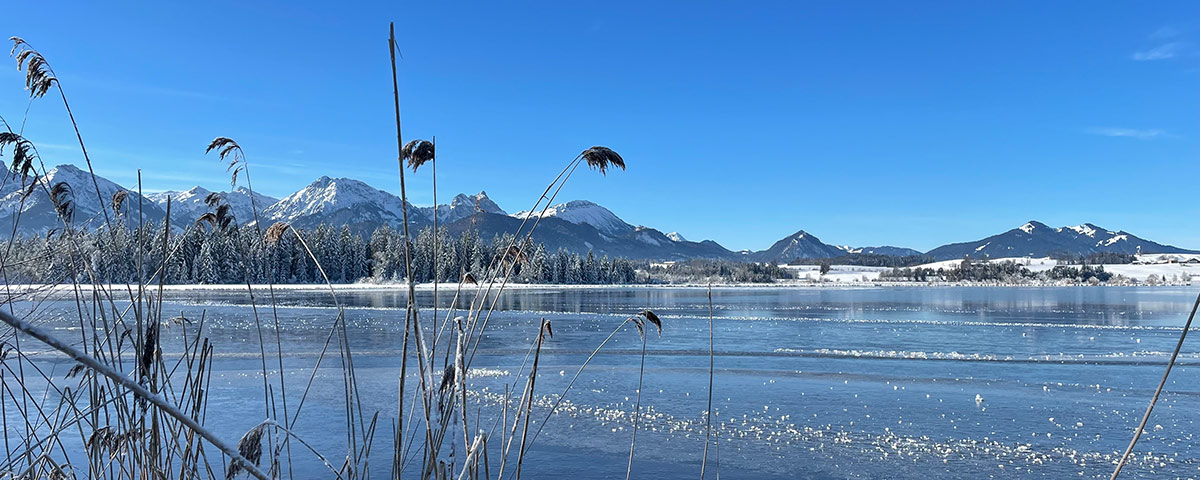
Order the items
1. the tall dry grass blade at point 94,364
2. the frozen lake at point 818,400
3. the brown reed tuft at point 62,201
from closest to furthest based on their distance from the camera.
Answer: the tall dry grass blade at point 94,364, the brown reed tuft at point 62,201, the frozen lake at point 818,400

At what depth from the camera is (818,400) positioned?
11555mm

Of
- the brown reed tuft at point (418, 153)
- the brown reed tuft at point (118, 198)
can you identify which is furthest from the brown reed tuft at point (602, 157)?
the brown reed tuft at point (118, 198)

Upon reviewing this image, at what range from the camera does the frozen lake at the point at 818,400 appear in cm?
783

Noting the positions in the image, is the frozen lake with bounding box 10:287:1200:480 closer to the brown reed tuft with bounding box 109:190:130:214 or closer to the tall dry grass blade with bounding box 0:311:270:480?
the brown reed tuft with bounding box 109:190:130:214

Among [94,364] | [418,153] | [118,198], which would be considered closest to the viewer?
[94,364]

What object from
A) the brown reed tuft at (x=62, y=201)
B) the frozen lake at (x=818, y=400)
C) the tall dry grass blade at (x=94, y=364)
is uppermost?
the brown reed tuft at (x=62, y=201)

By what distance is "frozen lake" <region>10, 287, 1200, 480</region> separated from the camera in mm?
7828

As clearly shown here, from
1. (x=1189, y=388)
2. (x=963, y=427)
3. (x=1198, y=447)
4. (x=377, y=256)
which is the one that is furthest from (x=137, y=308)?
(x=377, y=256)

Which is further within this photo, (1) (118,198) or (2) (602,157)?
(1) (118,198)

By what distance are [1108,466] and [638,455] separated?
538cm

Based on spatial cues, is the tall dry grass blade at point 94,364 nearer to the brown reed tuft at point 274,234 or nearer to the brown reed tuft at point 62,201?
the brown reed tuft at point 274,234

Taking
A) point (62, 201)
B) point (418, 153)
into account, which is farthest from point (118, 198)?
point (418, 153)

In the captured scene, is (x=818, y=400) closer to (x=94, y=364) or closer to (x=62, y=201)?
(x=62, y=201)

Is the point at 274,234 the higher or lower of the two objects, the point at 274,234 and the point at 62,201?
the lower
